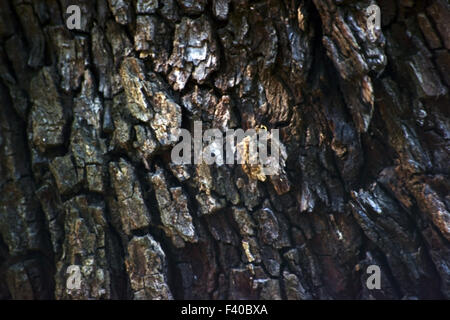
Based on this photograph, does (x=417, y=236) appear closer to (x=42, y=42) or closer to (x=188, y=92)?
(x=188, y=92)

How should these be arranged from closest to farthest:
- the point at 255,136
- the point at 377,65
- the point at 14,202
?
1. the point at 377,65
2. the point at 255,136
3. the point at 14,202

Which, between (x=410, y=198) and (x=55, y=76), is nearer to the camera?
(x=410, y=198)

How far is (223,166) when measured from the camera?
7.32 ft

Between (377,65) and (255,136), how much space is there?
0.79 m

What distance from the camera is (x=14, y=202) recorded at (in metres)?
2.37

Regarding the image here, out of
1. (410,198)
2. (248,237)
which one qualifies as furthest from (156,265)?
(410,198)

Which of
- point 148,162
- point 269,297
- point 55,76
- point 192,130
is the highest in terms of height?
point 55,76

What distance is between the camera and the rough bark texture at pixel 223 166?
211 cm

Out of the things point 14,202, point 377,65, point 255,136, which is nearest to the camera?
point 377,65

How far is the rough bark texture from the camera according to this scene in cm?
211

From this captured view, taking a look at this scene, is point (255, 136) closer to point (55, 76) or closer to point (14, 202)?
point (55, 76)

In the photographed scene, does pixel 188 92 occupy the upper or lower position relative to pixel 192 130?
upper

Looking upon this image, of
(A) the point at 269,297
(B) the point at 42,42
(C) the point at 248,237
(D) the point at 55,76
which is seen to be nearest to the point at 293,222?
(C) the point at 248,237

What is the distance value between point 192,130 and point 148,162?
1.11 feet
